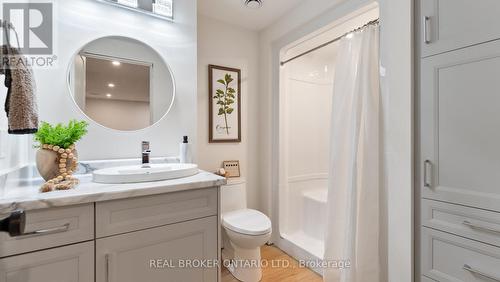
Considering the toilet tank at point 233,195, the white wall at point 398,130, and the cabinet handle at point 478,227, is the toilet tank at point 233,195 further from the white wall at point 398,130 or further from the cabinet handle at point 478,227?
the cabinet handle at point 478,227

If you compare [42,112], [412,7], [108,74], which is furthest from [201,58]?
[412,7]

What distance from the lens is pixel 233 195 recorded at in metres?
2.08

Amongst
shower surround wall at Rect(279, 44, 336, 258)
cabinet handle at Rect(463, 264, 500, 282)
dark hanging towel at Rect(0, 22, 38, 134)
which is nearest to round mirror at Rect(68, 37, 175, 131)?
dark hanging towel at Rect(0, 22, 38, 134)

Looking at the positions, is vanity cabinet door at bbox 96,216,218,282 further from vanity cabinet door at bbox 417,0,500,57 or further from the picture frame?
vanity cabinet door at bbox 417,0,500,57

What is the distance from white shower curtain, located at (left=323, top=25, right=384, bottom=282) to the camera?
4.75ft

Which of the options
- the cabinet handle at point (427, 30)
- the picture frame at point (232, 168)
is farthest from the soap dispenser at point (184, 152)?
the cabinet handle at point (427, 30)

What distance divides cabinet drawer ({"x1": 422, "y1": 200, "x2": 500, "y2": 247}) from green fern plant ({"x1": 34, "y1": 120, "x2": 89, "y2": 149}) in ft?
6.19

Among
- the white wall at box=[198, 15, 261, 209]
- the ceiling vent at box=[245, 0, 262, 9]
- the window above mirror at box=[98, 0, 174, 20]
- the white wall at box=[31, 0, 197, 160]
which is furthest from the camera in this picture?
the white wall at box=[198, 15, 261, 209]

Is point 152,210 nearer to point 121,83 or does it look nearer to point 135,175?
point 135,175

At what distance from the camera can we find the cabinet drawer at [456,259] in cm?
96

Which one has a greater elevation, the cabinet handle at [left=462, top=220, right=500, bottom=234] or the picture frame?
the picture frame

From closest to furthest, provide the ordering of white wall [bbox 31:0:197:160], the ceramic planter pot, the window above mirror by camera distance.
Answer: the ceramic planter pot, white wall [bbox 31:0:197:160], the window above mirror

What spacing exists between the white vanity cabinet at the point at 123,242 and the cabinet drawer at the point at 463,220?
112 centimetres

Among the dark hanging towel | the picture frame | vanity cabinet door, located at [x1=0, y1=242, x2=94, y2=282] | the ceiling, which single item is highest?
the ceiling
